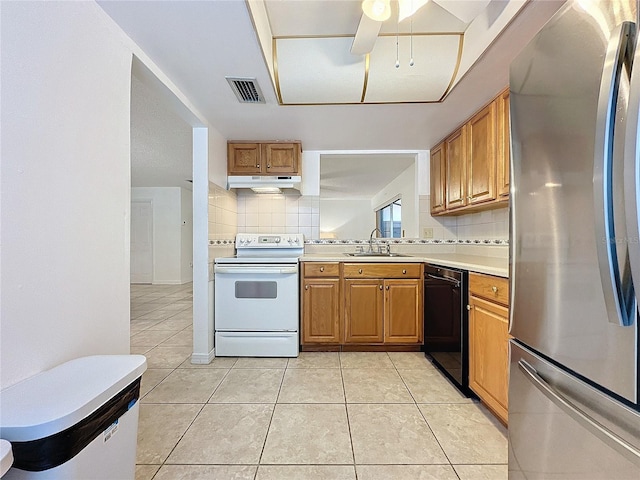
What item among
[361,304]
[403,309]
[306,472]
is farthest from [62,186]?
[403,309]

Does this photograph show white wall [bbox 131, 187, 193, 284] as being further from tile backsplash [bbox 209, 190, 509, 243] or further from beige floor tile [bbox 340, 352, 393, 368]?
beige floor tile [bbox 340, 352, 393, 368]

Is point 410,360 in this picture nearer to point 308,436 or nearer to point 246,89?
point 308,436

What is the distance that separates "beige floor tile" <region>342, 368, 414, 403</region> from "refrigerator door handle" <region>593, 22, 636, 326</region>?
4.95ft

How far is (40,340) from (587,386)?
1607 millimetres

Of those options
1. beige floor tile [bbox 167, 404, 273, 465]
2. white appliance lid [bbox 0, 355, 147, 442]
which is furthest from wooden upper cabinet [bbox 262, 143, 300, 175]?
white appliance lid [bbox 0, 355, 147, 442]

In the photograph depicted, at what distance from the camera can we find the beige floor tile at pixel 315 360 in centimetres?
234

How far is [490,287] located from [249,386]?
1724mm

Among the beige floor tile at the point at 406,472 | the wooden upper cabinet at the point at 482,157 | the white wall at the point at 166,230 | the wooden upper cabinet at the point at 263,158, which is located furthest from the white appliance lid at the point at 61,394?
the white wall at the point at 166,230

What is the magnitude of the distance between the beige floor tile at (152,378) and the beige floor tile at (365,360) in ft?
4.65

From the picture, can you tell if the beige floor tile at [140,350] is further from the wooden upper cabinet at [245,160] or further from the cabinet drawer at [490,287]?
the cabinet drawer at [490,287]

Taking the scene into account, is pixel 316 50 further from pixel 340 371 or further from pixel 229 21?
pixel 340 371

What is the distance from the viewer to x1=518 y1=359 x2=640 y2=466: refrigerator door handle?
0.60 metres

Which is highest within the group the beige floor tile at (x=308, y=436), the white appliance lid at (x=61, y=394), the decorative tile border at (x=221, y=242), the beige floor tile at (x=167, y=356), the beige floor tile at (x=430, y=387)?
the decorative tile border at (x=221, y=242)

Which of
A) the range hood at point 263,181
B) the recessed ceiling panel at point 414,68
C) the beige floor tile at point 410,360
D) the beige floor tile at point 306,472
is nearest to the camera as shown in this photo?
the beige floor tile at point 306,472
